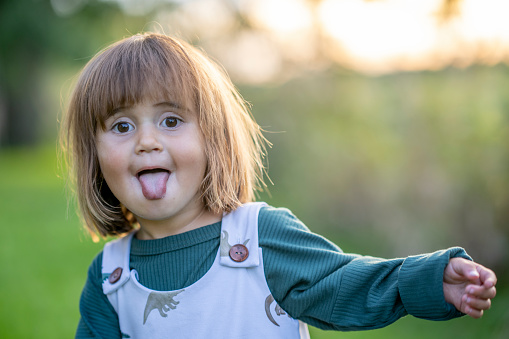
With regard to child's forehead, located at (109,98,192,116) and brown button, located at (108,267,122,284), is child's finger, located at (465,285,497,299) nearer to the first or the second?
child's forehead, located at (109,98,192,116)

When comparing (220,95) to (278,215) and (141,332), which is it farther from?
(141,332)

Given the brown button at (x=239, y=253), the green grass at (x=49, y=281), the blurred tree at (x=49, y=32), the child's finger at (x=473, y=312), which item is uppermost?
the blurred tree at (x=49, y=32)

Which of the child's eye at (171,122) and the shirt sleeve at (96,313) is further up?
the child's eye at (171,122)

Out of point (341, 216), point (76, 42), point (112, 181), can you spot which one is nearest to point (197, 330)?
point (112, 181)

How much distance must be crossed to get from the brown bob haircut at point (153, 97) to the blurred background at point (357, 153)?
1.32 feet

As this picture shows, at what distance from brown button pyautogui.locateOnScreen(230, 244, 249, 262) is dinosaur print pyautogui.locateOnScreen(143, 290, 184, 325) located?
21 cm

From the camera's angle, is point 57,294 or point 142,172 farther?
point 57,294

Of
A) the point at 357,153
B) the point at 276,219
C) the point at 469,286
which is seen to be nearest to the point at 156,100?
the point at 276,219

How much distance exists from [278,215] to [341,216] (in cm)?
354

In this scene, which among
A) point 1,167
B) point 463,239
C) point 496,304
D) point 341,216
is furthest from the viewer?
point 1,167

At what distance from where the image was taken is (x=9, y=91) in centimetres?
1733

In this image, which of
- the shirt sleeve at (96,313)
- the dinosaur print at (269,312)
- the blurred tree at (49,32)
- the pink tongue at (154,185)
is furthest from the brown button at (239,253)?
the blurred tree at (49,32)

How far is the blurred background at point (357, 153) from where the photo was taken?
3377 millimetres

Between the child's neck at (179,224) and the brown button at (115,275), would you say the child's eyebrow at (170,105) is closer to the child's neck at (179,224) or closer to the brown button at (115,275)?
the child's neck at (179,224)
